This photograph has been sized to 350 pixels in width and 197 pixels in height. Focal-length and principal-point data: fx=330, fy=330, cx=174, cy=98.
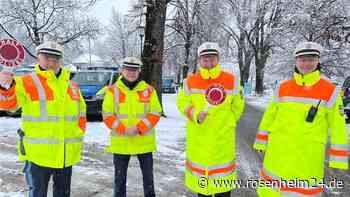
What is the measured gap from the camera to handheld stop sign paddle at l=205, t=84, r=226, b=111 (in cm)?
355

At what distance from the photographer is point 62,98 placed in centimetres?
360

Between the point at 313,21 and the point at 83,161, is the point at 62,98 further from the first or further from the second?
the point at 313,21

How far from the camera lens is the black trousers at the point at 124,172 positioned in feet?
14.3

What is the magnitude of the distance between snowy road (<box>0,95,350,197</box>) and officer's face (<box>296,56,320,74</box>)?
2.60 meters

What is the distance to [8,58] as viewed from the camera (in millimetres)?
3129

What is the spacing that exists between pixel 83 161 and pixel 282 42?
25.7 meters

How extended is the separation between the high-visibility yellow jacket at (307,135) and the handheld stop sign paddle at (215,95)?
64cm

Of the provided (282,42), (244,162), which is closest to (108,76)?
(244,162)

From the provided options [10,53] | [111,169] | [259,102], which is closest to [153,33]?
[111,169]

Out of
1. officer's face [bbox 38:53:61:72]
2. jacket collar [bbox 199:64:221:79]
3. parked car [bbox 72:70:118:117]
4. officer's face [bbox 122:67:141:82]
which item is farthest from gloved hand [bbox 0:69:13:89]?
parked car [bbox 72:70:118:117]

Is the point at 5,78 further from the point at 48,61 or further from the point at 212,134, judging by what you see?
the point at 212,134

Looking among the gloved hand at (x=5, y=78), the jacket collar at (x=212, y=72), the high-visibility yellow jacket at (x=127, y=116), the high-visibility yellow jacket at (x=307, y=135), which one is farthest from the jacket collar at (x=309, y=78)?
the gloved hand at (x=5, y=78)

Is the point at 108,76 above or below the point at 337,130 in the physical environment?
above

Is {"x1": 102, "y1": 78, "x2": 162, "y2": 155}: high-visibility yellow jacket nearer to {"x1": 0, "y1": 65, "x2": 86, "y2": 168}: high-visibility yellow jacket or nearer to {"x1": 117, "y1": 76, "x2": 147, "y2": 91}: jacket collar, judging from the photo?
{"x1": 117, "y1": 76, "x2": 147, "y2": 91}: jacket collar
